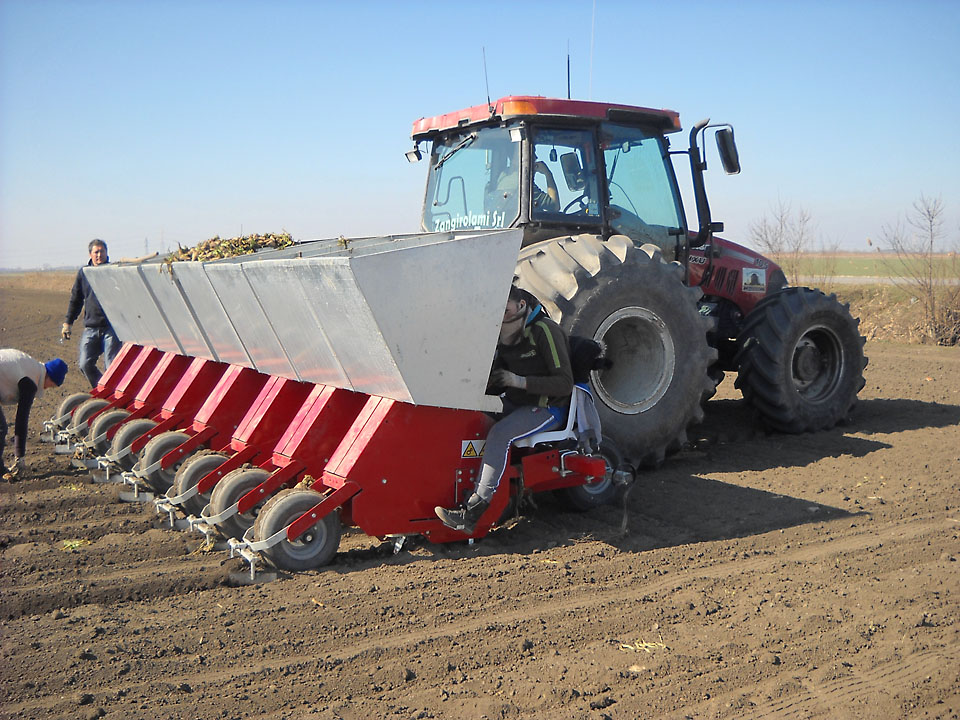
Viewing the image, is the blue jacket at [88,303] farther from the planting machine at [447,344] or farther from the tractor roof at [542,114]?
the tractor roof at [542,114]

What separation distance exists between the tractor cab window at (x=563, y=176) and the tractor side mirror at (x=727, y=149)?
111 centimetres

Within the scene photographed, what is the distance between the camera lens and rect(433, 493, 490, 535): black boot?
14.4 ft

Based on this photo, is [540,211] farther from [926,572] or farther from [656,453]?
[926,572]

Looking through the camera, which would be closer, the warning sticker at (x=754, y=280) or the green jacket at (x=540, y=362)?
the green jacket at (x=540, y=362)

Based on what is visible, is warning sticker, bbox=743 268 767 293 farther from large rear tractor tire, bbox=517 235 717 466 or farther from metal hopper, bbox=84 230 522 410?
metal hopper, bbox=84 230 522 410

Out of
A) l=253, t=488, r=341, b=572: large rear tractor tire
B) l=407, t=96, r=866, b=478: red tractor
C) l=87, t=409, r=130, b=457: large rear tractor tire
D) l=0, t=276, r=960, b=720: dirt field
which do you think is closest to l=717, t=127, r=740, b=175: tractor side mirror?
l=407, t=96, r=866, b=478: red tractor

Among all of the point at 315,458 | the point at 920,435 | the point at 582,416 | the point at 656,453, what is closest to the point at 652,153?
the point at 656,453

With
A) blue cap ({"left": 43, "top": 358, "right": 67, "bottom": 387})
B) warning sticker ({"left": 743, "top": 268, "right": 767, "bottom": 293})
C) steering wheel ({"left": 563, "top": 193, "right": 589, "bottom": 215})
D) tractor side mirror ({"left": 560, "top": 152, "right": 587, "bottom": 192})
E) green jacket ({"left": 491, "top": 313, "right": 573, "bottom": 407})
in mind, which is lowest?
blue cap ({"left": 43, "top": 358, "right": 67, "bottom": 387})

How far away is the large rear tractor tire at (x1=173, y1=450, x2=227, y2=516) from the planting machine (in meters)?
0.01

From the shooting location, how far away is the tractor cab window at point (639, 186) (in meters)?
6.43

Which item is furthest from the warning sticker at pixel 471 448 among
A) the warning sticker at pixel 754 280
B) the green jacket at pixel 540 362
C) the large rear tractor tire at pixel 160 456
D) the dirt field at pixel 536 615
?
the warning sticker at pixel 754 280

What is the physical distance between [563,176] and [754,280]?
2384 mm

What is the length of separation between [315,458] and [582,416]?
4.87 ft

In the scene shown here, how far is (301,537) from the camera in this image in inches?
168
